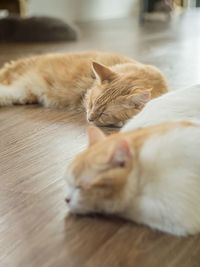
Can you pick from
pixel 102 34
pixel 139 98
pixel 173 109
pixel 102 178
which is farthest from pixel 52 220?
pixel 102 34

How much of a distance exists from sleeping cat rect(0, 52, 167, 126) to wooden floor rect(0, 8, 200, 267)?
0.09 m

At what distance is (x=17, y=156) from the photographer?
159 cm

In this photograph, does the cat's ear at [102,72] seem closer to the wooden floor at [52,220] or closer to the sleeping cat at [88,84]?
the sleeping cat at [88,84]

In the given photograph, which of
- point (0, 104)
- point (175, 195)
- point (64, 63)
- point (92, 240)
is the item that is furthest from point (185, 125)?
point (0, 104)

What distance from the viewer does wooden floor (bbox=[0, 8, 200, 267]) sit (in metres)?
0.96

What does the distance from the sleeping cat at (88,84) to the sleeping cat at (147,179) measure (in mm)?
774

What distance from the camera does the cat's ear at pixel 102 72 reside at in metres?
1.92

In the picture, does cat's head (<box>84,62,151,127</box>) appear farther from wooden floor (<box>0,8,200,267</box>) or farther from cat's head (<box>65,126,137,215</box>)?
cat's head (<box>65,126,137,215</box>)

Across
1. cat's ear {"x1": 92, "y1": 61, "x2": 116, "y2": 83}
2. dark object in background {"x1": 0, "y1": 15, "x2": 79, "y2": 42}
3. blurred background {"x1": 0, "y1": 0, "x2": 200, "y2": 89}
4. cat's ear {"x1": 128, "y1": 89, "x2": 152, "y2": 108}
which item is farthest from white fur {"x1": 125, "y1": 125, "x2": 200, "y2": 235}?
dark object in background {"x1": 0, "y1": 15, "x2": 79, "y2": 42}

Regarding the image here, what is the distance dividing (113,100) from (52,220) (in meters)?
0.89

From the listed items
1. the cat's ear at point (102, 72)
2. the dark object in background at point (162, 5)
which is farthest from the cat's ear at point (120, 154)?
the dark object in background at point (162, 5)

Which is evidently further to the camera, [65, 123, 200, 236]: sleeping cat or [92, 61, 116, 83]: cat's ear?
[92, 61, 116, 83]: cat's ear

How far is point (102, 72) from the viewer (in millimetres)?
1942

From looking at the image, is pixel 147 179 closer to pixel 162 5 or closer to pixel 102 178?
pixel 102 178
